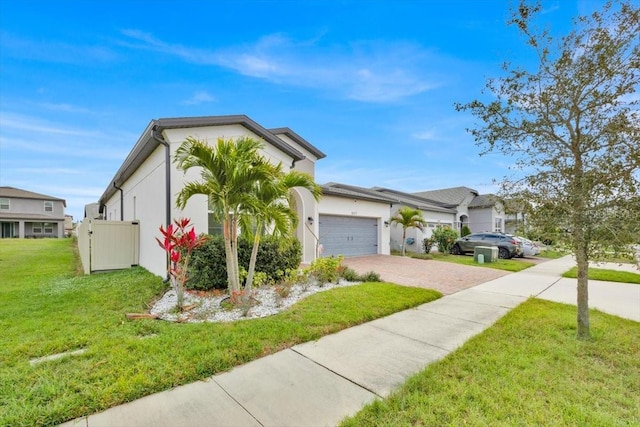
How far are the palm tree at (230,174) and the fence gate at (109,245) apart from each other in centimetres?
619

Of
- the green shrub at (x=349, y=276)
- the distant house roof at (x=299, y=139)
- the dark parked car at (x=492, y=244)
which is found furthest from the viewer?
the dark parked car at (x=492, y=244)

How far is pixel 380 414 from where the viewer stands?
279 cm

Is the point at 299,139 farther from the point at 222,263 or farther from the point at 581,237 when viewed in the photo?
the point at 581,237

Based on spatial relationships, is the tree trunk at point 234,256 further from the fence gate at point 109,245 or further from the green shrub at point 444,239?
the green shrub at point 444,239

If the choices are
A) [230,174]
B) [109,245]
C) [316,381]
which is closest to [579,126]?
[316,381]

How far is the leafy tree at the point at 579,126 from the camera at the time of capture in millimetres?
4113

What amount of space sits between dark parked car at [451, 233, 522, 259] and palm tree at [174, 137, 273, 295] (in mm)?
17506

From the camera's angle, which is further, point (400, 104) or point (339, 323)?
point (400, 104)

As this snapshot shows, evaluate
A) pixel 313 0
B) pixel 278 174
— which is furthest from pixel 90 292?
pixel 313 0

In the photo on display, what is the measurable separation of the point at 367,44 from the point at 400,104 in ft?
13.4

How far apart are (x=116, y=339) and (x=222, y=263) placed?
3.24 m

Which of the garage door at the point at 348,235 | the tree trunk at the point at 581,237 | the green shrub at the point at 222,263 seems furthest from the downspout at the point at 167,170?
the tree trunk at the point at 581,237

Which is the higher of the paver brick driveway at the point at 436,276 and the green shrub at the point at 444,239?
the green shrub at the point at 444,239

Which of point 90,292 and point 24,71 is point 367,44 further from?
point 24,71
